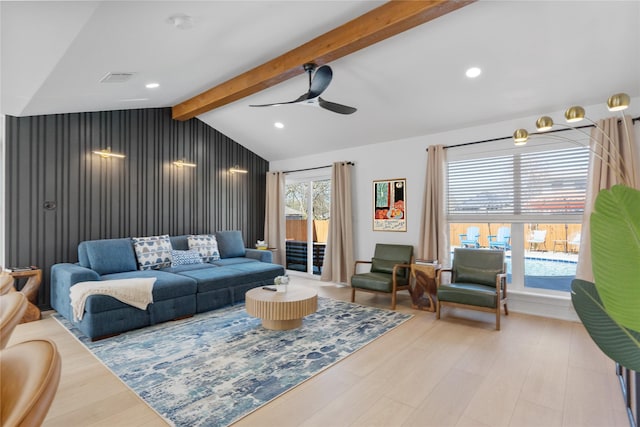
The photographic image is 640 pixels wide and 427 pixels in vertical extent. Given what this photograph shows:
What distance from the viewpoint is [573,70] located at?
10.8 feet

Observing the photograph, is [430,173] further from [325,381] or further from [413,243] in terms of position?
[325,381]

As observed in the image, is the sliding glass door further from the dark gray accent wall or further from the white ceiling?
the white ceiling

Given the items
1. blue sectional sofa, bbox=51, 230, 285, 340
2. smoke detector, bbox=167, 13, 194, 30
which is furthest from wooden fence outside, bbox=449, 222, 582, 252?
smoke detector, bbox=167, 13, 194, 30

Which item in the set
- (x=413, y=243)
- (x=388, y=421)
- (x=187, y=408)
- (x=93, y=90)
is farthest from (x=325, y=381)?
(x=93, y=90)

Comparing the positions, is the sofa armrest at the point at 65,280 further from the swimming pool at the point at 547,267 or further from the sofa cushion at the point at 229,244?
the swimming pool at the point at 547,267

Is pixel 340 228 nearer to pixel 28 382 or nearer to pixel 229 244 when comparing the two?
pixel 229 244

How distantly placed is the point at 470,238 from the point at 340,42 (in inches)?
129

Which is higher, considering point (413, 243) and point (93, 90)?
point (93, 90)

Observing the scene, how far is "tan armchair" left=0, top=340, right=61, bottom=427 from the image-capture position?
21.2 inches

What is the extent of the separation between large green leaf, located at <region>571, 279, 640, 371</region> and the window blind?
373 cm

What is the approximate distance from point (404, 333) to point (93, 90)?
454 cm

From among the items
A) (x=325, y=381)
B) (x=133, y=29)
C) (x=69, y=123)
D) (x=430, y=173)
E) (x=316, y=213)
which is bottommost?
(x=325, y=381)

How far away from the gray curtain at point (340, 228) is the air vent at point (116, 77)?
11.3 ft

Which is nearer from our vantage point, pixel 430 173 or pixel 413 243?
pixel 430 173
